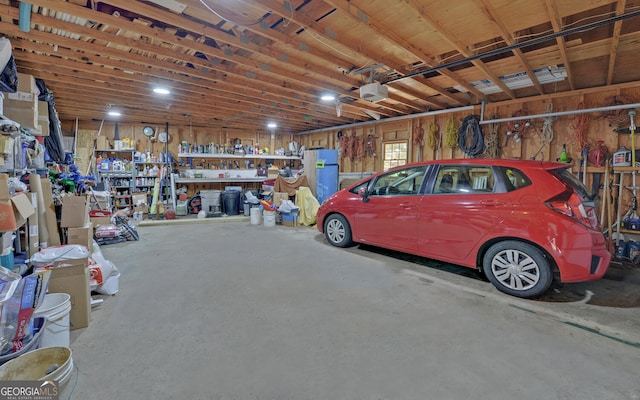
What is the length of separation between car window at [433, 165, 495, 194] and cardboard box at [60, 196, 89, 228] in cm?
432

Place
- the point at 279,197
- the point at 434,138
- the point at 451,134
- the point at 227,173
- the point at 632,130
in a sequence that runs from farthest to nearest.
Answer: the point at 227,173, the point at 279,197, the point at 434,138, the point at 451,134, the point at 632,130

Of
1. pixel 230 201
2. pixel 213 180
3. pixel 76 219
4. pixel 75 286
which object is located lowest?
pixel 75 286

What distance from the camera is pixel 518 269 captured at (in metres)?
2.87

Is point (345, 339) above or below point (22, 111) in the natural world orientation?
below

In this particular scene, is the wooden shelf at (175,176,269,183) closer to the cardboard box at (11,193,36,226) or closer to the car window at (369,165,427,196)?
the cardboard box at (11,193,36,226)

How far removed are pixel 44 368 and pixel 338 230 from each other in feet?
11.6

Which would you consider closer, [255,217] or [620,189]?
[620,189]

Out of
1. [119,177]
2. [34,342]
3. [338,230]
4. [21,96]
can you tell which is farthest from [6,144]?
[119,177]

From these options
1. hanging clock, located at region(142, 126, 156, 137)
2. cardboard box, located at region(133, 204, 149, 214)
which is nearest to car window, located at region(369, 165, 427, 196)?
cardboard box, located at region(133, 204, 149, 214)

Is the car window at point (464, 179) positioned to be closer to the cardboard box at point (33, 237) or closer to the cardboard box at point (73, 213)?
the cardboard box at point (73, 213)

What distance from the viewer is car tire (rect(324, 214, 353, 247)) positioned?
14.7ft

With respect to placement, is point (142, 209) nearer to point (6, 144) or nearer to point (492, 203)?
point (6, 144)

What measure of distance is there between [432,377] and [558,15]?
332 centimetres

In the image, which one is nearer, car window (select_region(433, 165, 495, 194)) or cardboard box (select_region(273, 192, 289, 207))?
car window (select_region(433, 165, 495, 194))
